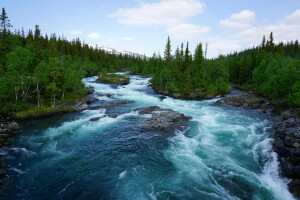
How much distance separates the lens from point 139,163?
18.0 metres

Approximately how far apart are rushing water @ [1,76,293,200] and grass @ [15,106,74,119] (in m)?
3.13

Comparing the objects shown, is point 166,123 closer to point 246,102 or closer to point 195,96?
point 246,102

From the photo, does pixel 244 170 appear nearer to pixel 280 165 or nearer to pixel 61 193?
pixel 280 165

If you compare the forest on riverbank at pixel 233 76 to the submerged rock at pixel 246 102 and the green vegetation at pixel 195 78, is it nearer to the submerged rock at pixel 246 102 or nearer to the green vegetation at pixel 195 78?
the green vegetation at pixel 195 78

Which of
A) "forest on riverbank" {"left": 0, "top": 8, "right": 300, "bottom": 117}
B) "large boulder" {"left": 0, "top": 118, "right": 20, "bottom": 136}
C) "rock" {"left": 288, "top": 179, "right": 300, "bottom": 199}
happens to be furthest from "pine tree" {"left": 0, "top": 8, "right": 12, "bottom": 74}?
"rock" {"left": 288, "top": 179, "right": 300, "bottom": 199}

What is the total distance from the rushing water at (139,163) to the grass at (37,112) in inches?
123

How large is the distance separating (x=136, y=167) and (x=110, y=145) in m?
6.17

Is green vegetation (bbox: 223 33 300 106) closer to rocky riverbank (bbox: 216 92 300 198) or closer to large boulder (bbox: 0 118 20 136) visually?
rocky riverbank (bbox: 216 92 300 198)

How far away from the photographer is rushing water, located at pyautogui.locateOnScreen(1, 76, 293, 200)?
14.0m

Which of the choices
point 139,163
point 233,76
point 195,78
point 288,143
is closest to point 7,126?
point 139,163

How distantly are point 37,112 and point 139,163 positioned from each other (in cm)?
2580

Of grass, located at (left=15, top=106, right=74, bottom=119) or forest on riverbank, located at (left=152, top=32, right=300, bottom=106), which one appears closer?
grass, located at (left=15, top=106, right=74, bottom=119)

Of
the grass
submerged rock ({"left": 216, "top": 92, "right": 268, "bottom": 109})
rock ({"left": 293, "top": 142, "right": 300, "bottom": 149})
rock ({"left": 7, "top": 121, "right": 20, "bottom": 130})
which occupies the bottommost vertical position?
rock ({"left": 7, "top": 121, "right": 20, "bottom": 130})

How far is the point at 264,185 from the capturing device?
48.9ft
